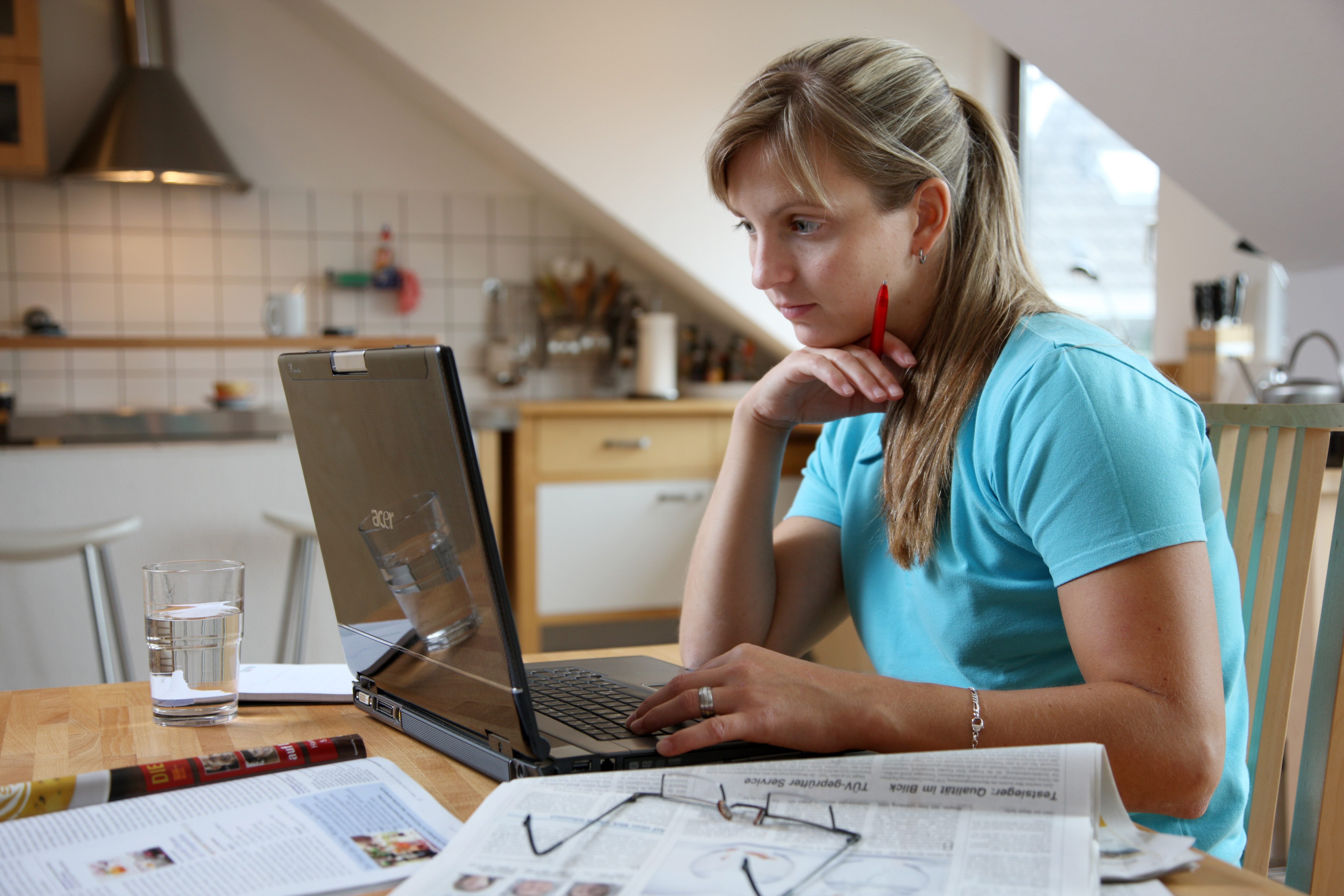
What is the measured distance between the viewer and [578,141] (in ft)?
9.78

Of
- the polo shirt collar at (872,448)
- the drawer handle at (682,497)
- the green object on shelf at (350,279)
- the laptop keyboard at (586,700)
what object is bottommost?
the drawer handle at (682,497)

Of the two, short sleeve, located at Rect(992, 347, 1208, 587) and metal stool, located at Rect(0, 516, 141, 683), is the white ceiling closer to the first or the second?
short sleeve, located at Rect(992, 347, 1208, 587)

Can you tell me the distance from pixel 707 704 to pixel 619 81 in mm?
2581

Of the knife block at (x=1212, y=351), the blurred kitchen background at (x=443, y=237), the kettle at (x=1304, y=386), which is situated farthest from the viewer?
the knife block at (x=1212, y=351)

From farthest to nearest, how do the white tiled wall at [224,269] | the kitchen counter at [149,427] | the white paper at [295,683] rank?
1. the white tiled wall at [224,269]
2. the kitchen counter at [149,427]
3. the white paper at [295,683]

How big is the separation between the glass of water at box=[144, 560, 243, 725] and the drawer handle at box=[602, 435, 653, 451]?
215 cm

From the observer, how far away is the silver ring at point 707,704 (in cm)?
69

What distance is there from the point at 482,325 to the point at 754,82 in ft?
8.78

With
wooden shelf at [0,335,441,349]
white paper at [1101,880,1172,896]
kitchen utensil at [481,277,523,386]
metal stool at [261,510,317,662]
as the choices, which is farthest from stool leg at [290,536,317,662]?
white paper at [1101,880,1172,896]

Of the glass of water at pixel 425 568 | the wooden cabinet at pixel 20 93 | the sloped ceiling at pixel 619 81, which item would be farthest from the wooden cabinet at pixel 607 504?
the glass of water at pixel 425 568

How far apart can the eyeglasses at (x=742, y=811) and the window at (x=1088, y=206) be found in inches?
115

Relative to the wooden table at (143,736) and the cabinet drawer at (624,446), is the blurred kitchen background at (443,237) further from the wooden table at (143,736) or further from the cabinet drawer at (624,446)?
the wooden table at (143,736)

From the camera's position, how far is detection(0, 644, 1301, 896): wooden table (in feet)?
2.29

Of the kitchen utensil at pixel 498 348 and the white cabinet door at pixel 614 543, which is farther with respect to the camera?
the kitchen utensil at pixel 498 348
